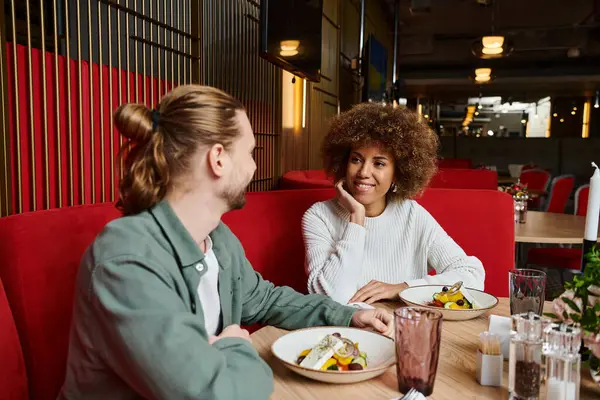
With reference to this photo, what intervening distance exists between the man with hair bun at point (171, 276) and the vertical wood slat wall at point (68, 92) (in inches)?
33.5

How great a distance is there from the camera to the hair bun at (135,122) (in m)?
1.09

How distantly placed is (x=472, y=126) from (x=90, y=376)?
2148cm

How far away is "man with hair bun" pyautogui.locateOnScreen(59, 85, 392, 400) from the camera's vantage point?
0.90 metres

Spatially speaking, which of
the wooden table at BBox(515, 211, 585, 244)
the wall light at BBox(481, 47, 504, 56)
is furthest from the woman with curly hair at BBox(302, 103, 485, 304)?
the wall light at BBox(481, 47, 504, 56)

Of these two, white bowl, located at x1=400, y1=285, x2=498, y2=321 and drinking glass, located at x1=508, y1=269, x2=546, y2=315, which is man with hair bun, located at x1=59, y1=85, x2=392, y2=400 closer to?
white bowl, located at x1=400, y1=285, x2=498, y2=321

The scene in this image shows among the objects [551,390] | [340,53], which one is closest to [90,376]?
[551,390]

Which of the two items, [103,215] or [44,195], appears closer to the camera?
[103,215]

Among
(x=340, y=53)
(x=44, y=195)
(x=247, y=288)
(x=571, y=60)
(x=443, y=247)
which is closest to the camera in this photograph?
(x=247, y=288)

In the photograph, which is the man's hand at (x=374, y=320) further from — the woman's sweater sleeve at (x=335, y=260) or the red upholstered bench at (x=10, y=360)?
the red upholstered bench at (x=10, y=360)

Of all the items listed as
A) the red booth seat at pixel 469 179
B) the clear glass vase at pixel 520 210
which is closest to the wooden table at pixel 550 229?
the clear glass vase at pixel 520 210

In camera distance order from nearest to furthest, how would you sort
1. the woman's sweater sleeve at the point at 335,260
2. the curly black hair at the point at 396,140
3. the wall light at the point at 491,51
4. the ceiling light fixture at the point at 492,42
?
the woman's sweater sleeve at the point at 335,260
the curly black hair at the point at 396,140
the ceiling light fixture at the point at 492,42
the wall light at the point at 491,51

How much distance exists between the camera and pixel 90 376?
3.36ft

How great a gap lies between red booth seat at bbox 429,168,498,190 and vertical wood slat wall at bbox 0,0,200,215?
2.93 meters

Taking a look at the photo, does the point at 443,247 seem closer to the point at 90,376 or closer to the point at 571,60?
the point at 90,376
